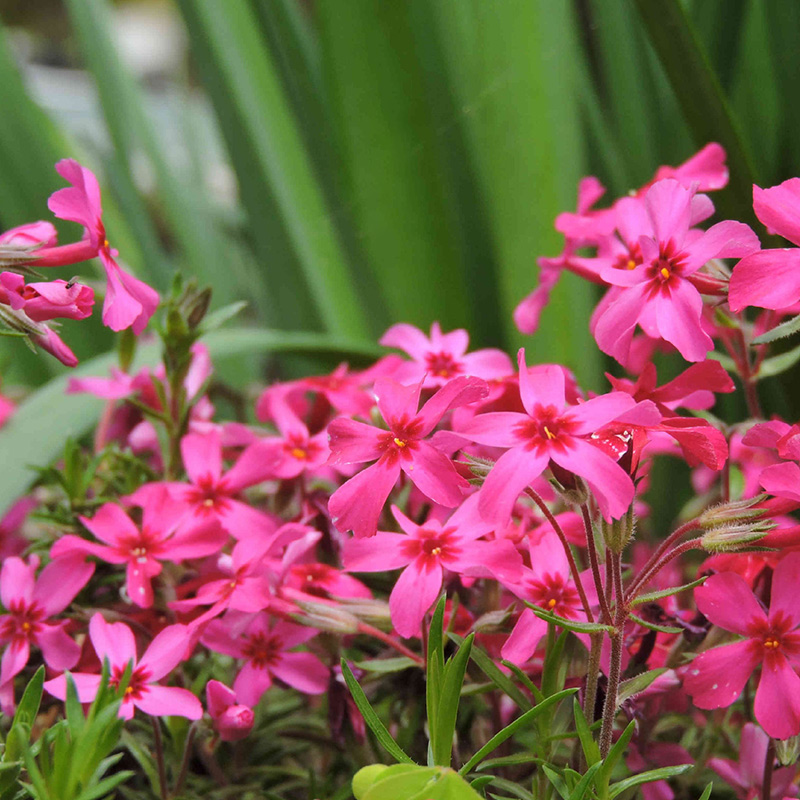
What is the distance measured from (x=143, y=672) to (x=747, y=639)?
28 centimetres

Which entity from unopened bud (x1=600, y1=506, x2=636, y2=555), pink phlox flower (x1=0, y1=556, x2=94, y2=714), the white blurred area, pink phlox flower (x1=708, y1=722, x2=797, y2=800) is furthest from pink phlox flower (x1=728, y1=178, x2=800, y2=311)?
the white blurred area

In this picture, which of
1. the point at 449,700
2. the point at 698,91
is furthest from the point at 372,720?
the point at 698,91

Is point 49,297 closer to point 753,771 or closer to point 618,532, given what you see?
point 618,532

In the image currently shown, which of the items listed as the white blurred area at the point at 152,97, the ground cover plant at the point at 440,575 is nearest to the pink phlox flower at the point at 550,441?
the ground cover plant at the point at 440,575

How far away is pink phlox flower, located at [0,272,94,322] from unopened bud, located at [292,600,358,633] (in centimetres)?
17

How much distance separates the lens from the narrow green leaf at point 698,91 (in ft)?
1.90

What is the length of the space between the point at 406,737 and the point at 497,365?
22 centimetres

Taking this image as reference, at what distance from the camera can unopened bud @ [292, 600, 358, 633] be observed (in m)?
0.43

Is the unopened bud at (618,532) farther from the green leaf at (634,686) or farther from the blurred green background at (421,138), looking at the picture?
the blurred green background at (421,138)

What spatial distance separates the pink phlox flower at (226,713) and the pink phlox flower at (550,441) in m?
0.17

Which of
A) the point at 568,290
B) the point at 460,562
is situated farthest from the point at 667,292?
the point at 568,290

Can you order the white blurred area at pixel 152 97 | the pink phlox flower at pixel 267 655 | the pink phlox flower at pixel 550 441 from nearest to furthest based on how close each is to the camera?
the pink phlox flower at pixel 550 441, the pink phlox flower at pixel 267 655, the white blurred area at pixel 152 97

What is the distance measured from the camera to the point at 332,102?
918 mm

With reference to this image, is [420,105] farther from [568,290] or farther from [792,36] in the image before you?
[792,36]
